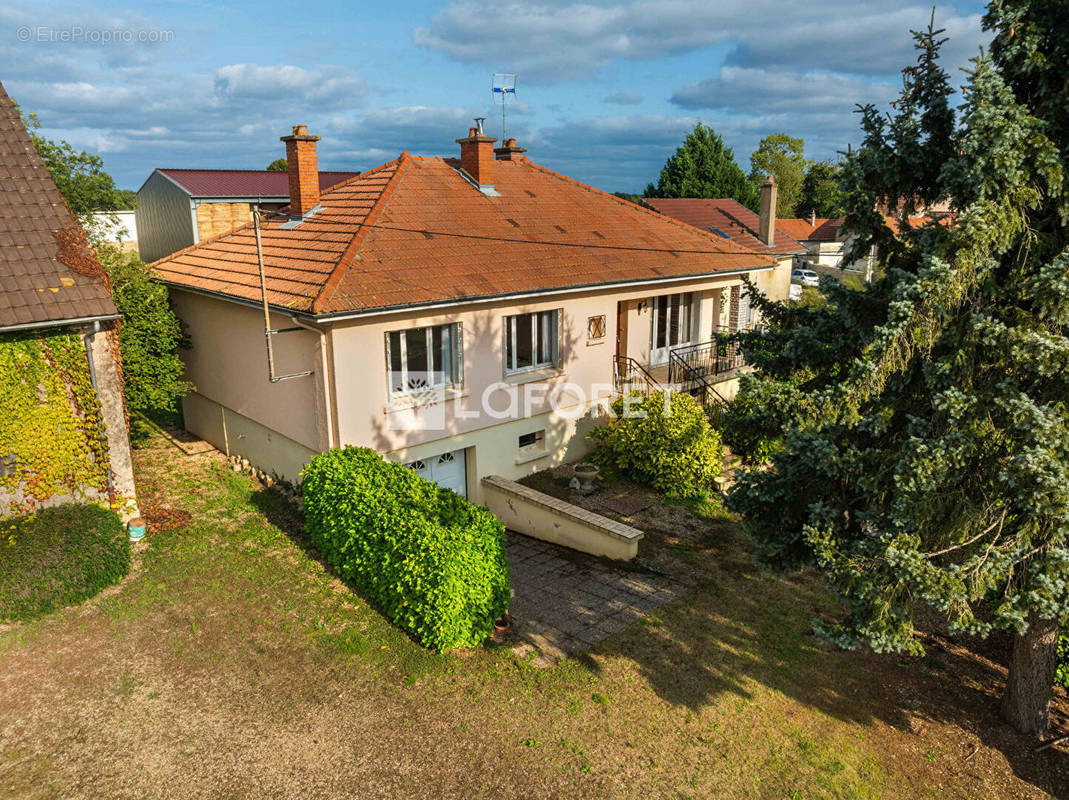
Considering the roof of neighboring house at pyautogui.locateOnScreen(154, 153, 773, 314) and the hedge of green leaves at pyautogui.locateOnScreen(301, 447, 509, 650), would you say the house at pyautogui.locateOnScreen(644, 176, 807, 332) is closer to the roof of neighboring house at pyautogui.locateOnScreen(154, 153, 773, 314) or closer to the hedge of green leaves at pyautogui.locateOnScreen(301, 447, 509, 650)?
the roof of neighboring house at pyautogui.locateOnScreen(154, 153, 773, 314)

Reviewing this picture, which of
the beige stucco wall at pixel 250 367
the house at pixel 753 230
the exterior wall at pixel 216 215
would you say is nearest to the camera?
the beige stucco wall at pixel 250 367

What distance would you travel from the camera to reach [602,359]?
17.5m

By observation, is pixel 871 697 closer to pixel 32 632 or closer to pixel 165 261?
pixel 32 632

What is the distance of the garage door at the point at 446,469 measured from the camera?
14.8 m

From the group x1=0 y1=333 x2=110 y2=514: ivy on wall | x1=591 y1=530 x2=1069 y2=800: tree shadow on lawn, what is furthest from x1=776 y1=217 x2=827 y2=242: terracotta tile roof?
x1=0 y1=333 x2=110 y2=514: ivy on wall

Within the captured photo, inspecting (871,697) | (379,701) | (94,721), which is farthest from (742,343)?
(94,721)

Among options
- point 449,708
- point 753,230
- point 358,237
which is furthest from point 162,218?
point 753,230

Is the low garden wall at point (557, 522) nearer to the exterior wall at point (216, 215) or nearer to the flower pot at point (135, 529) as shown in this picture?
the flower pot at point (135, 529)

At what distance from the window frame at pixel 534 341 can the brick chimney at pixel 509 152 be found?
7.59 m

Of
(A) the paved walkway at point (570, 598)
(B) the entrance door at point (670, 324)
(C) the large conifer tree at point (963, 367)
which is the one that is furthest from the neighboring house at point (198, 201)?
(C) the large conifer tree at point (963, 367)

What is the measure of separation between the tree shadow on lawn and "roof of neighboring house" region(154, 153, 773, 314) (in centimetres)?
713

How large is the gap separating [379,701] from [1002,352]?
7922 mm

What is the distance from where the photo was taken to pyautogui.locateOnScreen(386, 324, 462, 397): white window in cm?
1366

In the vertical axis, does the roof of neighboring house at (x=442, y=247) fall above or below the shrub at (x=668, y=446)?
above
